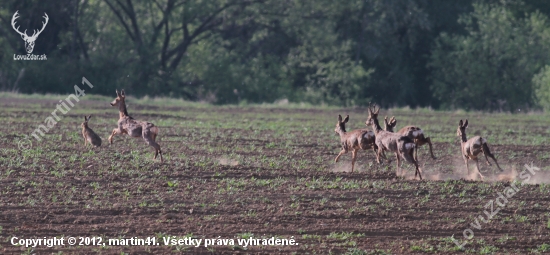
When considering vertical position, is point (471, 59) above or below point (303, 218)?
above

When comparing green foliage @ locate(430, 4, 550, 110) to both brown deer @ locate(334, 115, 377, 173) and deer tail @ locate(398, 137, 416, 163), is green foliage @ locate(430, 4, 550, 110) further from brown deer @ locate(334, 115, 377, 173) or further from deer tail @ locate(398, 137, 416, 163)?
deer tail @ locate(398, 137, 416, 163)

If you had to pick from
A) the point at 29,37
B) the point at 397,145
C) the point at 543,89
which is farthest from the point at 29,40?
the point at 397,145

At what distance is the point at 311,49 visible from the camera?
55.3m

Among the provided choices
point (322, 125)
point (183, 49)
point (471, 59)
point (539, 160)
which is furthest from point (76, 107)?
point (471, 59)

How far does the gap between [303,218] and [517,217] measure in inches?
124

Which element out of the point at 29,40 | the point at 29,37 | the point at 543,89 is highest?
the point at 29,37

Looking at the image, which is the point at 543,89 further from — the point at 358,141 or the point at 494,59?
the point at 358,141

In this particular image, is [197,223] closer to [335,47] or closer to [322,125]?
[322,125]

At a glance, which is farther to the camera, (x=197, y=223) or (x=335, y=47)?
(x=335, y=47)

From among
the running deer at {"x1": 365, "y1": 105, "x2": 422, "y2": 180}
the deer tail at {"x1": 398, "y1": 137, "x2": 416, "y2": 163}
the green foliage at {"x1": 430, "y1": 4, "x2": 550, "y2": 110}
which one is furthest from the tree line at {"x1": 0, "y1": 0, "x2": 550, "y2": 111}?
the deer tail at {"x1": 398, "y1": 137, "x2": 416, "y2": 163}

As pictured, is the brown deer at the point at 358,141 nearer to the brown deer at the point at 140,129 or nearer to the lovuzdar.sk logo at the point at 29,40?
the brown deer at the point at 140,129

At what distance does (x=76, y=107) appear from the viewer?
37.5 meters

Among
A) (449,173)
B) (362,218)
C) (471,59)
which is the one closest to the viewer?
(362,218)

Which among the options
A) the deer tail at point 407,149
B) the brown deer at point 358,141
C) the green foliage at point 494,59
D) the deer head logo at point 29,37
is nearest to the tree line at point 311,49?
the green foliage at point 494,59
